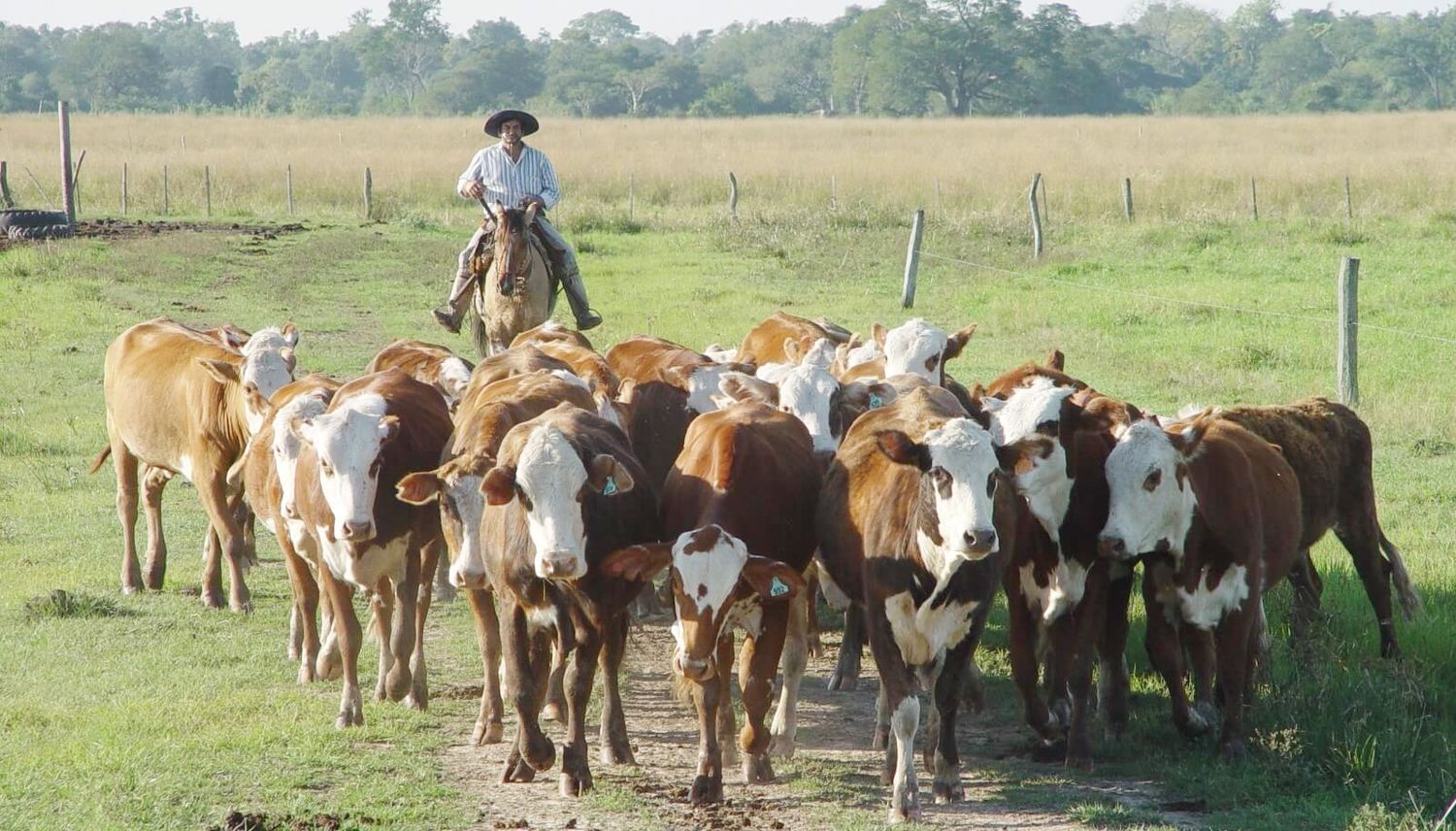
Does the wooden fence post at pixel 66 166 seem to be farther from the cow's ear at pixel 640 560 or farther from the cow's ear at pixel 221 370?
the cow's ear at pixel 640 560

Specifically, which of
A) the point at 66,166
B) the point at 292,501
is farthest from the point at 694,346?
the point at 66,166

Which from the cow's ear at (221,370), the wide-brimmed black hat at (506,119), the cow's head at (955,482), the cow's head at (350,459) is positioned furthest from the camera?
the wide-brimmed black hat at (506,119)

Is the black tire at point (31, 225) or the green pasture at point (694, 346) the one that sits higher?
the black tire at point (31, 225)

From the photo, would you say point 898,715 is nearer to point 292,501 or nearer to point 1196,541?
point 1196,541

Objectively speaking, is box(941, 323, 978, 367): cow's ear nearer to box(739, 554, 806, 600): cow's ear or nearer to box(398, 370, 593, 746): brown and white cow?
box(398, 370, 593, 746): brown and white cow

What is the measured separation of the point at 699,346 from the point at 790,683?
438 inches

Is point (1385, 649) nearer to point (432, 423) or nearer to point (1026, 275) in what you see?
point (432, 423)

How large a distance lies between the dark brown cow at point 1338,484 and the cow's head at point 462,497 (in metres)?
3.68

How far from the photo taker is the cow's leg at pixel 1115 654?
7316 mm

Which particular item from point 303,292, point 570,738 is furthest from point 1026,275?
point 570,738

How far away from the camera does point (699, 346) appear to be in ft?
59.8

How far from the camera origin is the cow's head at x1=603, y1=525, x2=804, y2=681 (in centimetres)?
629

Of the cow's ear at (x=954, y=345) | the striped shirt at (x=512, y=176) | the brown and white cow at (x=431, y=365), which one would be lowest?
the brown and white cow at (x=431, y=365)

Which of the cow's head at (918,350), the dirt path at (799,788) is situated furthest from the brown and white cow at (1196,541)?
the cow's head at (918,350)
